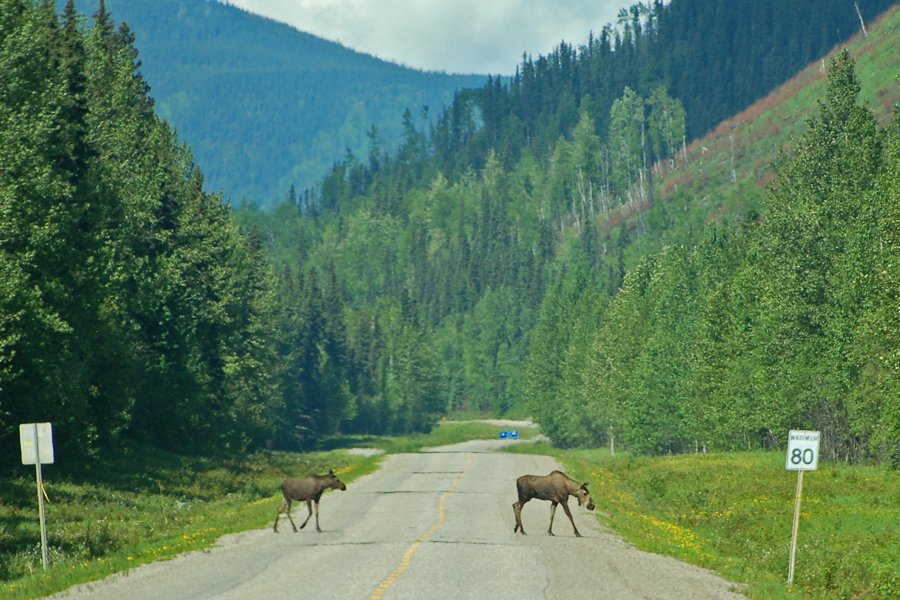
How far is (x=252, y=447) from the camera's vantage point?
7388 cm

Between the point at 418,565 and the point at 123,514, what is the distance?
14.6m

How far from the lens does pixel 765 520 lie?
32.4 metres

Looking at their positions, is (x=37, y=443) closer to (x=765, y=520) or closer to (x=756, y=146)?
(x=765, y=520)

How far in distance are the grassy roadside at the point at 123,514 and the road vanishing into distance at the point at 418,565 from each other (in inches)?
46.2

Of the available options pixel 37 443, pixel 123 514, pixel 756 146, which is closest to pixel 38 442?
pixel 37 443

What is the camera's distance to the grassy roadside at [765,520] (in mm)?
22594

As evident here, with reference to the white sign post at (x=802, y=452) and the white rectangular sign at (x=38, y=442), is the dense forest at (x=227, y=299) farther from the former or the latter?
the white sign post at (x=802, y=452)

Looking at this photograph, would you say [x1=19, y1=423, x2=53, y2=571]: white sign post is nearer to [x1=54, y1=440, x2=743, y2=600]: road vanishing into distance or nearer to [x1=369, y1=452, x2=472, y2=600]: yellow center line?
[x1=54, y1=440, x2=743, y2=600]: road vanishing into distance

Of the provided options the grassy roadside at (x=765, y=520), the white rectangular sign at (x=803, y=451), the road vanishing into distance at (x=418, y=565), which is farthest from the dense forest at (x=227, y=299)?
the white rectangular sign at (x=803, y=451)

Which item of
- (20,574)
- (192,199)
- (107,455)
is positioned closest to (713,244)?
(192,199)

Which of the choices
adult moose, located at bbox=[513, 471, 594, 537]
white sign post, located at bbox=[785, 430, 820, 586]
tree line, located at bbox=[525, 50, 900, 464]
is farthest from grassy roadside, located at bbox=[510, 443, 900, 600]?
tree line, located at bbox=[525, 50, 900, 464]

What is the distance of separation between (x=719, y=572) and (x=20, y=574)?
1592 centimetres

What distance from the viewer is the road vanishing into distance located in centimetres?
1828

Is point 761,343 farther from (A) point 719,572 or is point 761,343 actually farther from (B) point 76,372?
(B) point 76,372
